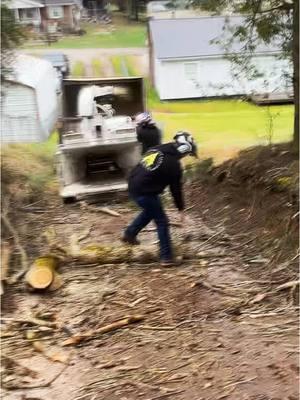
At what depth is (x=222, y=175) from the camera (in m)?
10.3

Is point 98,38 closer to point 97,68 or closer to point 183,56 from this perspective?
point 97,68

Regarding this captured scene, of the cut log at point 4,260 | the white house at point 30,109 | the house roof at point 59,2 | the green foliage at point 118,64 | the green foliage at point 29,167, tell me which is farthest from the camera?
the green foliage at point 118,64

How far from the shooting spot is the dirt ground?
13.7 feet

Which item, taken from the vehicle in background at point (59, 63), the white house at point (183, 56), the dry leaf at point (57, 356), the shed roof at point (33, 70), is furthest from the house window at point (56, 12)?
the dry leaf at point (57, 356)

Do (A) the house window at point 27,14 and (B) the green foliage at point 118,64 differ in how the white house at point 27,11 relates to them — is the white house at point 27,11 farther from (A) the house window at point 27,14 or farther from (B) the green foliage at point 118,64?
(B) the green foliage at point 118,64

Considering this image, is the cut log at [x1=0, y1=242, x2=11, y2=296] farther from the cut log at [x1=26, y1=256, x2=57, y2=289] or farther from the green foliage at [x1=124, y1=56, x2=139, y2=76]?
the green foliage at [x1=124, y1=56, x2=139, y2=76]

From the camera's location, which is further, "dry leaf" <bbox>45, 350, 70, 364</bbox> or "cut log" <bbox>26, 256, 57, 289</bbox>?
"cut log" <bbox>26, 256, 57, 289</bbox>

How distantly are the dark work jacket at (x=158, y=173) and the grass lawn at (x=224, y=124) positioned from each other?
582 centimetres

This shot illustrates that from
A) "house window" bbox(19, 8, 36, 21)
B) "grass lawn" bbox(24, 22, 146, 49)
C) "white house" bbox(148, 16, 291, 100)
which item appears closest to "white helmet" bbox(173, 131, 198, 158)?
"house window" bbox(19, 8, 36, 21)

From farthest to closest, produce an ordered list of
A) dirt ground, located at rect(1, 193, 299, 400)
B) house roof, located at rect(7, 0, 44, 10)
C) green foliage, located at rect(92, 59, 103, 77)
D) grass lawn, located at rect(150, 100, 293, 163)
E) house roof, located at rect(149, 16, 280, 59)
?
house roof, located at rect(149, 16, 280, 59) < green foliage, located at rect(92, 59, 103, 77) < grass lawn, located at rect(150, 100, 293, 163) < house roof, located at rect(7, 0, 44, 10) < dirt ground, located at rect(1, 193, 299, 400)

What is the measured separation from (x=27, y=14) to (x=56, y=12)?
2.18 meters

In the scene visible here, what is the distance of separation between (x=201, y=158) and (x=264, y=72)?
2429 millimetres

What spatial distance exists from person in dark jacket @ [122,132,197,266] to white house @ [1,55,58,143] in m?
7.90

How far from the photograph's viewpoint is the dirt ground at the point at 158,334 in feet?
13.7
